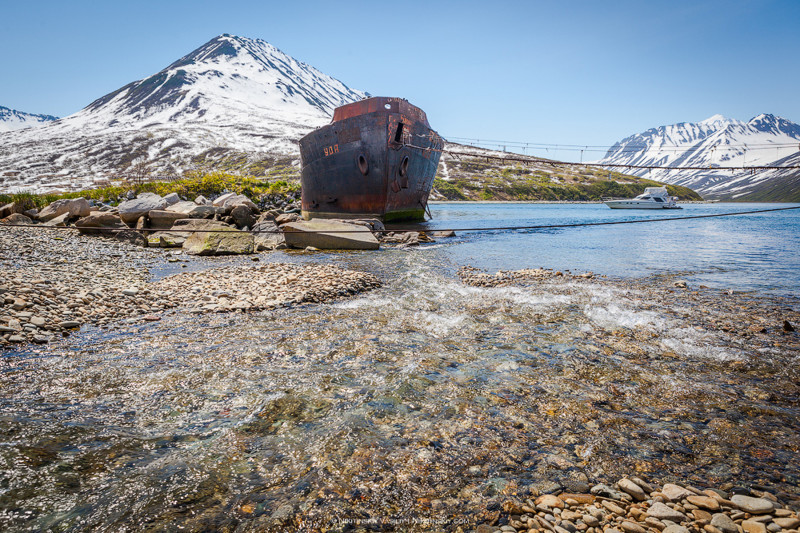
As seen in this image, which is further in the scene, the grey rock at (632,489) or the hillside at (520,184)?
the hillside at (520,184)

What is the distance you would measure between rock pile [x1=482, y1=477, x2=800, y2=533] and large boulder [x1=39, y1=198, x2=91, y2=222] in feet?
88.8

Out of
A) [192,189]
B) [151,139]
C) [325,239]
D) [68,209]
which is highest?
[151,139]

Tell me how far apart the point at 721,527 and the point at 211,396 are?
4.59 meters

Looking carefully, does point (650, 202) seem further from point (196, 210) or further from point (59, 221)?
point (59, 221)

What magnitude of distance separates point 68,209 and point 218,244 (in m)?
13.1

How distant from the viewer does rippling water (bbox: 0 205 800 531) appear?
2.93m

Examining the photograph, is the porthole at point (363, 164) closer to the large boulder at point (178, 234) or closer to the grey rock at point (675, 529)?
the large boulder at point (178, 234)

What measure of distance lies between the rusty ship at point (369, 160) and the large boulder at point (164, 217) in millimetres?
7900

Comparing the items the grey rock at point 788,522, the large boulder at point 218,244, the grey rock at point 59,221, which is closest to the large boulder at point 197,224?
the large boulder at point 218,244

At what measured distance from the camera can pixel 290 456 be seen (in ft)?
11.2

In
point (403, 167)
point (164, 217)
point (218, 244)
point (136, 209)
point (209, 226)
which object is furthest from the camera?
point (403, 167)

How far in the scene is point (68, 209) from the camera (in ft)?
72.0

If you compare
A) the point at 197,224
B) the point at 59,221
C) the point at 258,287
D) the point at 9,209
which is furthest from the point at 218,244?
the point at 9,209

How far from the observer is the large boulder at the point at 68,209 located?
71.6 feet
